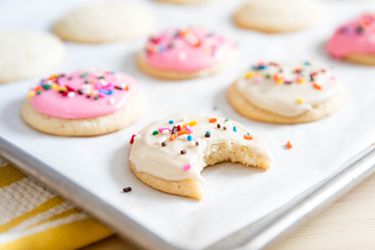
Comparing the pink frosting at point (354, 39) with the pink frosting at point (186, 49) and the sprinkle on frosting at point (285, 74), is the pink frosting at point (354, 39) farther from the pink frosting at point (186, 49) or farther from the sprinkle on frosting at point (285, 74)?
the pink frosting at point (186, 49)

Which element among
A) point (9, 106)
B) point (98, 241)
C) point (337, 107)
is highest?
point (337, 107)

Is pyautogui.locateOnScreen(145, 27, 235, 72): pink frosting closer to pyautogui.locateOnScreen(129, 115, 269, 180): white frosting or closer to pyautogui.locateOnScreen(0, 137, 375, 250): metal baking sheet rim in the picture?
pyautogui.locateOnScreen(129, 115, 269, 180): white frosting

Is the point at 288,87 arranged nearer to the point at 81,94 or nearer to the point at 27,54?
the point at 81,94

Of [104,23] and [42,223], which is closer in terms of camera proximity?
[42,223]

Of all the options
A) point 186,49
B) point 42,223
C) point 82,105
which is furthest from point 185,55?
point 42,223

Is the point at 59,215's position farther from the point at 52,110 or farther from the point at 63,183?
the point at 52,110

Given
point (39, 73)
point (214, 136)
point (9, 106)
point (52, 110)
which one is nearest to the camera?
point (214, 136)

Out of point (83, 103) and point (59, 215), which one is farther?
point (83, 103)

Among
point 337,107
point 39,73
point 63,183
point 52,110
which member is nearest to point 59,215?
point 63,183
